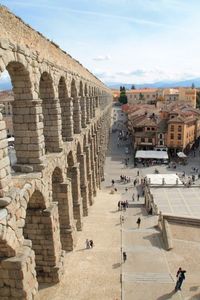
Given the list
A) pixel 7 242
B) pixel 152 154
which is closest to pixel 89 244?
pixel 7 242

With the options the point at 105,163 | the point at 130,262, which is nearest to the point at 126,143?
the point at 105,163

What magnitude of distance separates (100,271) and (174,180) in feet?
76.6

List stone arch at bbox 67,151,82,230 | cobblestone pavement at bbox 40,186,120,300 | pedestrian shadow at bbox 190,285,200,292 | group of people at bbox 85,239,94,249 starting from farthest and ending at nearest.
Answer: stone arch at bbox 67,151,82,230 → group of people at bbox 85,239,94,249 → pedestrian shadow at bbox 190,285,200,292 → cobblestone pavement at bbox 40,186,120,300

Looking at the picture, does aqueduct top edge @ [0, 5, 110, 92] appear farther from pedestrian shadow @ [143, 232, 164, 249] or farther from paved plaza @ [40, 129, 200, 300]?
pedestrian shadow @ [143, 232, 164, 249]

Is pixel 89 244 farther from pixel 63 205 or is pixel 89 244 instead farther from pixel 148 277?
pixel 148 277

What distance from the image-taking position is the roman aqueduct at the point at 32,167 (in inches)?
472

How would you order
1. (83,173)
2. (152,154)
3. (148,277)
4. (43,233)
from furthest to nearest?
1. (152,154)
2. (83,173)
3. (148,277)
4. (43,233)

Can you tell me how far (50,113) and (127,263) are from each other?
1089 cm

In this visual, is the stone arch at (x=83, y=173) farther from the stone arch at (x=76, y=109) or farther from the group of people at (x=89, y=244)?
the group of people at (x=89, y=244)

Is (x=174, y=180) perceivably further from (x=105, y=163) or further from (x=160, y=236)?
(x=105, y=163)

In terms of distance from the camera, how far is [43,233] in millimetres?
16641

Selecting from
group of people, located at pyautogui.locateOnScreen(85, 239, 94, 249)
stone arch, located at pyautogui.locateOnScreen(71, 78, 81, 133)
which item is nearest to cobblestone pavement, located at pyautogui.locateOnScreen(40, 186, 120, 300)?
group of people, located at pyautogui.locateOnScreen(85, 239, 94, 249)

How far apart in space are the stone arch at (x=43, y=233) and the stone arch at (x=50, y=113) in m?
3.92

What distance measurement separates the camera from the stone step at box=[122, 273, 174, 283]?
19.2 m
